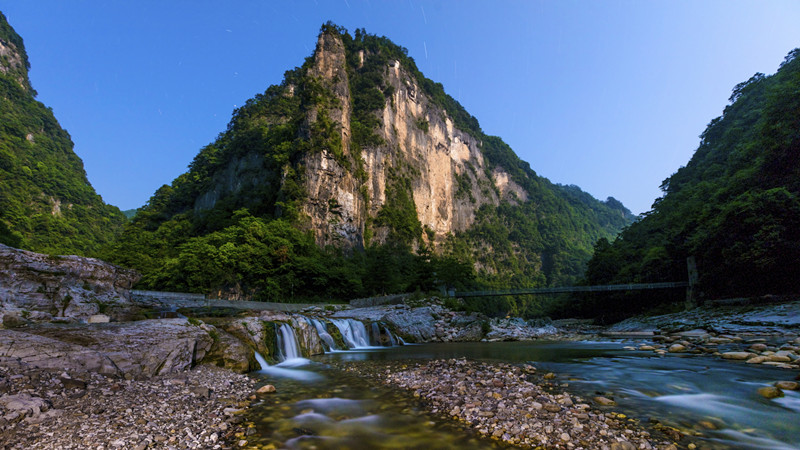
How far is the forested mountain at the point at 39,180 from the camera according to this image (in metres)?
51.0

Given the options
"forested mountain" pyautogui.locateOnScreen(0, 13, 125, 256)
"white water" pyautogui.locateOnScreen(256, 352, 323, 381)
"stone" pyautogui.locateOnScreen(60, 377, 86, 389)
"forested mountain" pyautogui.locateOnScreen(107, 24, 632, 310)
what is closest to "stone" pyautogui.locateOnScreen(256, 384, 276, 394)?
"white water" pyautogui.locateOnScreen(256, 352, 323, 381)

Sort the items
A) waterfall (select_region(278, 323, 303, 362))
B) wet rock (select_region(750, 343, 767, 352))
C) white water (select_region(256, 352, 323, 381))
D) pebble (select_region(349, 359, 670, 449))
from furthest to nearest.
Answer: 1. waterfall (select_region(278, 323, 303, 362))
2. wet rock (select_region(750, 343, 767, 352))
3. white water (select_region(256, 352, 323, 381))
4. pebble (select_region(349, 359, 670, 449))

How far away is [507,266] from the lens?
110 meters

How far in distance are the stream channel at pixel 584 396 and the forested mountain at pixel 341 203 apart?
29.9m

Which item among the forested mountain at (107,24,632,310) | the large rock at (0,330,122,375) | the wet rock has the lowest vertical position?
the wet rock

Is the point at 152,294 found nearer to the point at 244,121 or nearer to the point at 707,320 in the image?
the point at 707,320

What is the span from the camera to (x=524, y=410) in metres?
5.24

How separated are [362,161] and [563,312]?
46.4m

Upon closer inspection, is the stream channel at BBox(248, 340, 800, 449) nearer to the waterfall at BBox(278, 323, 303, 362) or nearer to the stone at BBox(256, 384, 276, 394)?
the stone at BBox(256, 384, 276, 394)

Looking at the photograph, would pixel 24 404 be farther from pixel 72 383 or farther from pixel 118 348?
pixel 118 348

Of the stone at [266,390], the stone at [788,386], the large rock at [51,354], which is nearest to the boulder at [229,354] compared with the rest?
the large rock at [51,354]

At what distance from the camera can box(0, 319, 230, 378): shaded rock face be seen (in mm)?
6285

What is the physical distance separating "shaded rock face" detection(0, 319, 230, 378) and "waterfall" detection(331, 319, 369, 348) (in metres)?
8.53

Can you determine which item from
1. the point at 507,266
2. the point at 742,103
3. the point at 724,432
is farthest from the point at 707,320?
the point at 507,266
